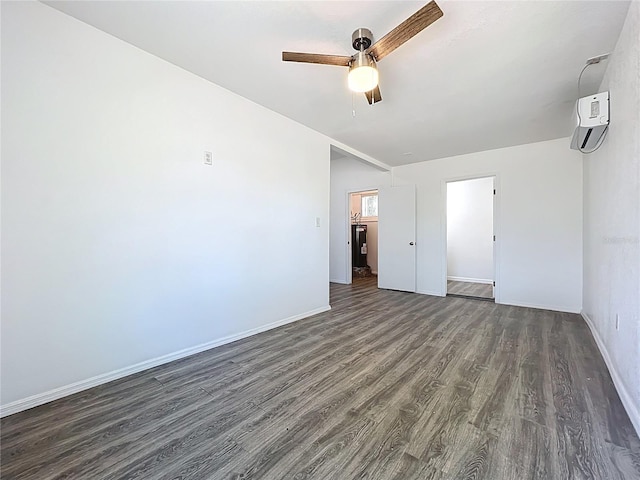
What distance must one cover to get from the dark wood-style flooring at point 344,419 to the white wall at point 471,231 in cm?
377

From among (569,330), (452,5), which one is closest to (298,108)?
(452,5)

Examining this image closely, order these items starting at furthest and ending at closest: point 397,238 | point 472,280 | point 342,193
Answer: point 472,280
point 342,193
point 397,238

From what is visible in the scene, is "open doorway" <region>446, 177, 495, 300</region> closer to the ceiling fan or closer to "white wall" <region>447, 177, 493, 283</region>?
"white wall" <region>447, 177, 493, 283</region>

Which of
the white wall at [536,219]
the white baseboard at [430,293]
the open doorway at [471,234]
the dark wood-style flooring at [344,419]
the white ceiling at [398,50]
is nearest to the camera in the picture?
the dark wood-style flooring at [344,419]

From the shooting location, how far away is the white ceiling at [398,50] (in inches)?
69.9

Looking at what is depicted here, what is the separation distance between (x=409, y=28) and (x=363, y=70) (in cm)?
38

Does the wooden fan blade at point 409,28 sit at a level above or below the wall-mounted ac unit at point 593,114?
above

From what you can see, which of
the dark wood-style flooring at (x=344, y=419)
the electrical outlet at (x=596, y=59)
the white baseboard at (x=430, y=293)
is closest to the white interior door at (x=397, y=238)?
the white baseboard at (x=430, y=293)

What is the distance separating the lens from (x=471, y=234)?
6.50 m

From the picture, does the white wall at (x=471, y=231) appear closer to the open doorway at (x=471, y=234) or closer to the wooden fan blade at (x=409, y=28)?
the open doorway at (x=471, y=234)

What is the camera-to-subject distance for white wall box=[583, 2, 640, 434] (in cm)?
162

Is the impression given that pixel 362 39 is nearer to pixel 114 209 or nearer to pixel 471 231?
pixel 114 209

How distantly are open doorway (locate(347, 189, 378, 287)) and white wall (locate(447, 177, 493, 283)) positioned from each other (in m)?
1.92

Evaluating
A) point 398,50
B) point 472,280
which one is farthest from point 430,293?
point 398,50
